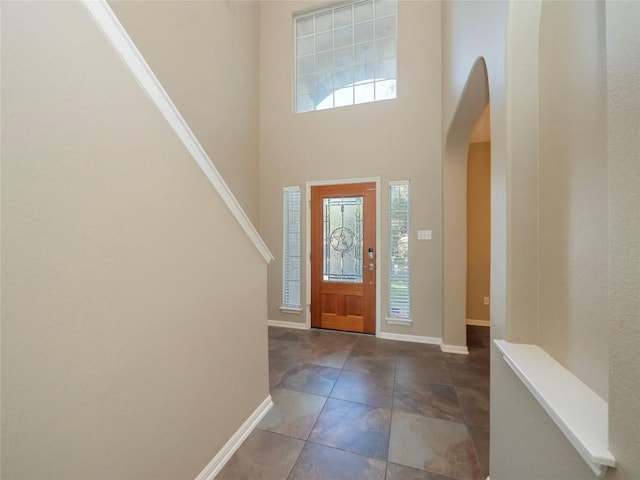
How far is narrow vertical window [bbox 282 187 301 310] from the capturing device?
3895 mm

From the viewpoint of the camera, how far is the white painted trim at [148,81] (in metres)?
0.89

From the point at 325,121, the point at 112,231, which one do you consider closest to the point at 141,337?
the point at 112,231

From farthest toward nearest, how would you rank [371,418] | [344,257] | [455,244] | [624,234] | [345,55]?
1. [345,55]
2. [344,257]
3. [455,244]
4. [371,418]
5. [624,234]

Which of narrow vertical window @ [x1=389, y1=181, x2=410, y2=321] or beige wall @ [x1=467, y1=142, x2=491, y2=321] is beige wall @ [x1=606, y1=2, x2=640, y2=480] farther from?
beige wall @ [x1=467, y1=142, x2=491, y2=321]

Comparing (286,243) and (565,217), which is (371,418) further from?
(286,243)

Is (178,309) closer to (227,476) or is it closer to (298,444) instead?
(227,476)

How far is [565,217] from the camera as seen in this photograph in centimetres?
95

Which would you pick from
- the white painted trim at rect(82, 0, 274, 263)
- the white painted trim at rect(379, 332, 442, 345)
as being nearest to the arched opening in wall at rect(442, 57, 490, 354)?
the white painted trim at rect(379, 332, 442, 345)

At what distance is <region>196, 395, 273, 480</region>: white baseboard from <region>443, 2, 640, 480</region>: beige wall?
56.5 inches

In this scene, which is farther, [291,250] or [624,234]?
[291,250]

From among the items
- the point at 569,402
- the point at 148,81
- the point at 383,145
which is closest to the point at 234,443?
the point at 569,402

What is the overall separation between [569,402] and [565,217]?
62 cm

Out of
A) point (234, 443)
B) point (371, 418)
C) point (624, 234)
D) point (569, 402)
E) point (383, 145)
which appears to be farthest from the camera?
point (383, 145)

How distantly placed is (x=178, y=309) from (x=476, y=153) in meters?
4.33
